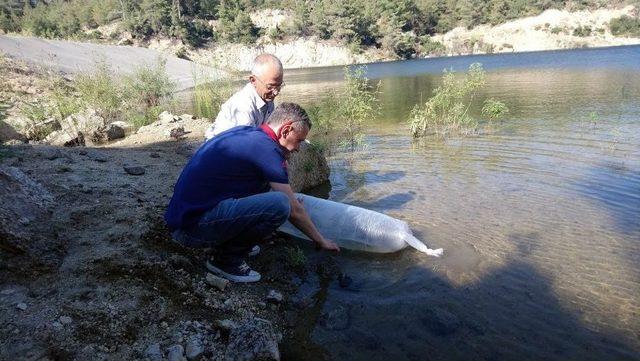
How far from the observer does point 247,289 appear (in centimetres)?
384

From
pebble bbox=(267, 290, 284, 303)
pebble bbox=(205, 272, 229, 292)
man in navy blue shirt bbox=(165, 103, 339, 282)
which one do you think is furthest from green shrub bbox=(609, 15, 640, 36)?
pebble bbox=(205, 272, 229, 292)

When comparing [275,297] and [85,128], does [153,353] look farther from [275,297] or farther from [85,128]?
[85,128]

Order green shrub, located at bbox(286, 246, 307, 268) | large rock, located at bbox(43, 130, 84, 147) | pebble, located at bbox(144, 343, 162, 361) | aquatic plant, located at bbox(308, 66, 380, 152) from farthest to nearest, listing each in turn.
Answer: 1. aquatic plant, located at bbox(308, 66, 380, 152)
2. large rock, located at bbox(43, 130, 84, 147)
3. green shrub, located at bbox(286, 246, 307, 268)
4. pebble, located at bbox(144, 343, 162, 361)

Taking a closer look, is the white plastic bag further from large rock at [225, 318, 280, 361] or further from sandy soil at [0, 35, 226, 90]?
sandy soil at [0, 35, 226, 90]

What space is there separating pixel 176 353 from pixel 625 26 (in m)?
99.6

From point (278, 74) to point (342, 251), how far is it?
2145 mm

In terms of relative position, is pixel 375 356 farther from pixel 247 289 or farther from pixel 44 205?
pixel 44 205

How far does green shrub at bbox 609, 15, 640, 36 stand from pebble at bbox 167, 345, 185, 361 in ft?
323

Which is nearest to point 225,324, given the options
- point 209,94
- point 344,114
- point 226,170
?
point 226,170

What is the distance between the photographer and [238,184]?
345cm

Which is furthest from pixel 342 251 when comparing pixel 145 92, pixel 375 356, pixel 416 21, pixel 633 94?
pixel 416 21

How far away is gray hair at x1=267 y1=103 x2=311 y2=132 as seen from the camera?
3393 mm

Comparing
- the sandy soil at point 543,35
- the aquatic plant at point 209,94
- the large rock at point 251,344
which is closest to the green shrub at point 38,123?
the aquatic plant at point 209,94

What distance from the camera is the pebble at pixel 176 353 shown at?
110 inches
